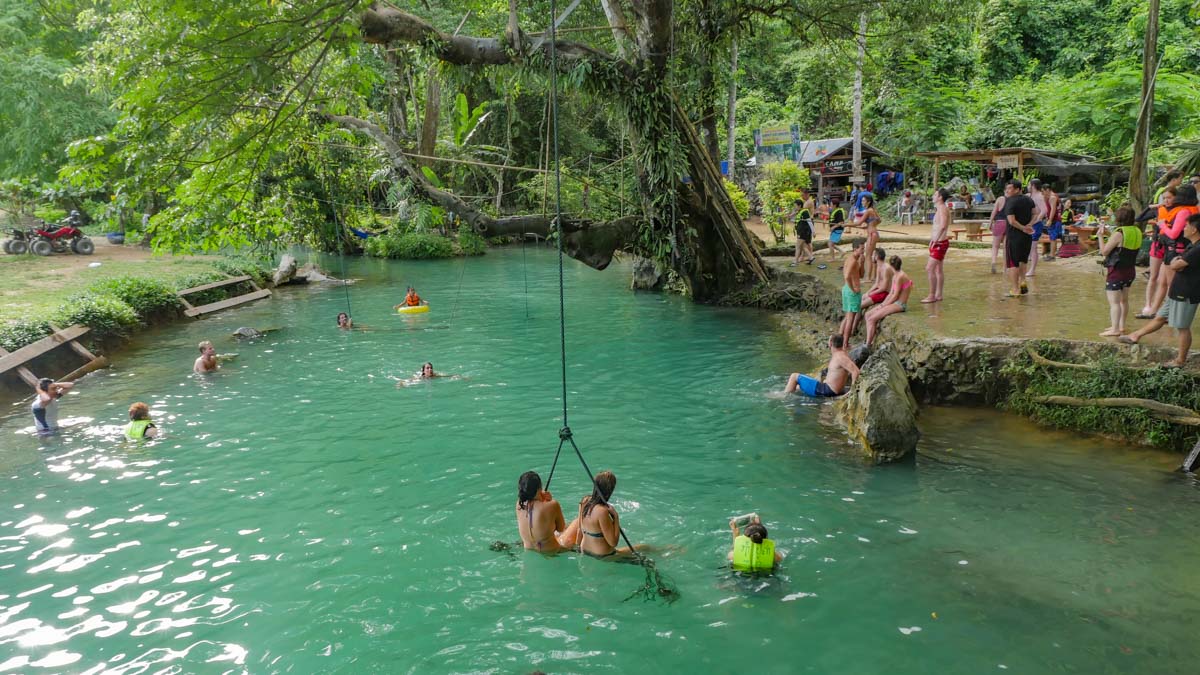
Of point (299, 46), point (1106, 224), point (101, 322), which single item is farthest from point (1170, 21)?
point (101, 322)

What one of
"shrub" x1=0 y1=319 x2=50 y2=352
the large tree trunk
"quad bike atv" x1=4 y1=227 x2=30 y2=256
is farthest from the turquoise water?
"quad bike atv" x1=4 y1=227 x2=30 y2=256

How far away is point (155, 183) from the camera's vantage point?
7.85 metres

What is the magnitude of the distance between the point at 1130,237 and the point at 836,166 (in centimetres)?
2455

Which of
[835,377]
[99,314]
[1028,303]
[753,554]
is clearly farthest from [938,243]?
[99,314]

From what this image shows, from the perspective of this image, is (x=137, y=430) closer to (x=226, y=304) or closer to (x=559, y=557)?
(x=559, y=557)

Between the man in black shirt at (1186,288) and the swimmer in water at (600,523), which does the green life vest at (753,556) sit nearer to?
the swimmer in water at (600,523)

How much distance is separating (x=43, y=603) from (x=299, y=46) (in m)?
5.24

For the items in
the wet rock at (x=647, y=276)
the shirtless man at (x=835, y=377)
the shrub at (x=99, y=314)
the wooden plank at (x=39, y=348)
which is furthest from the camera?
the wet rock at (x=647, y=276)

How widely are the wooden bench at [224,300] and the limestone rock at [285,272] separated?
3.98 ft

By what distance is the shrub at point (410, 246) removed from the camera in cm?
3325

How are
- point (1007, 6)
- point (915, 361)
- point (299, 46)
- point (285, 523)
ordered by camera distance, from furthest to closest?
point (1007, 6), point (915, 361), point (285, 523), point (299, 46)

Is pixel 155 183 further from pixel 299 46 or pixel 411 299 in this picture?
pixel 411 299

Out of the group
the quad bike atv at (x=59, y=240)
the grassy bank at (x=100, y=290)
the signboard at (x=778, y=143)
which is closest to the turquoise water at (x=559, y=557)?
the grassy bank at (x=100, y=290)

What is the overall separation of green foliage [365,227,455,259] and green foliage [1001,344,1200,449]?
27.2 m
